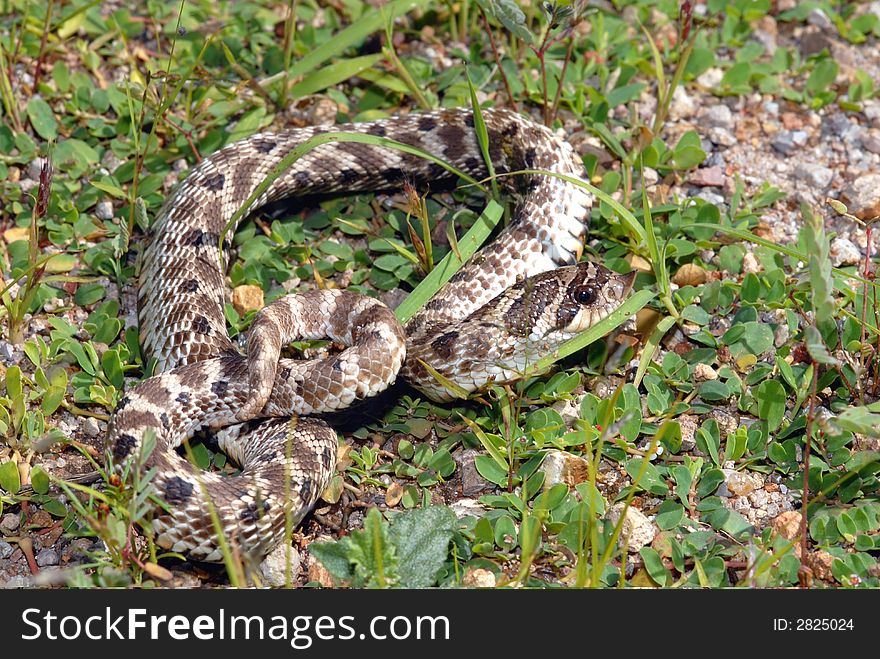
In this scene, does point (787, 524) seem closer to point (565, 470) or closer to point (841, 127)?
point (565, 470)

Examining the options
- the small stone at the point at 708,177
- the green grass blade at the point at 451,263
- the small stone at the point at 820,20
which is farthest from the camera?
the small stone at the point at 820,20

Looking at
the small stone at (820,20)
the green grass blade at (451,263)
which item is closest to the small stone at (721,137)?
the small stone at (820,20)

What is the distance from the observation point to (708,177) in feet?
24.7

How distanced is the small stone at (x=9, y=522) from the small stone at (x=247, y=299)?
74.4 inches

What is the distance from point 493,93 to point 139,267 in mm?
3031

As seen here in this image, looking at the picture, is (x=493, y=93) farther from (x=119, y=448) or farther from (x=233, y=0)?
(x=119, y=448)

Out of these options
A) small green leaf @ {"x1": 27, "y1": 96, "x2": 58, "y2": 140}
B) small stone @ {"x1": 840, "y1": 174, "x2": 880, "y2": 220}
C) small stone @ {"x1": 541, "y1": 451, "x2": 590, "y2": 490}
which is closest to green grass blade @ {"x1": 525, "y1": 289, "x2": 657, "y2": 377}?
small stone @ {"x1": 541, "y1": 451, "x2": 590, "y2": 490}

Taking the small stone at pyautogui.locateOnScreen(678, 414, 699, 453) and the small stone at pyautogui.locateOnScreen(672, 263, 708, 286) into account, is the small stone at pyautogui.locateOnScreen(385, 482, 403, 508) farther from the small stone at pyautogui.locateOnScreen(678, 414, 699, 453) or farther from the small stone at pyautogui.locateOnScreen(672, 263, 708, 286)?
the small stone at pyautogui.locateOnScreen(672, 263, 708, 286)

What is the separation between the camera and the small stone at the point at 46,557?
5555 millimetres

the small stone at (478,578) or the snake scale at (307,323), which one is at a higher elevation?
the snake scale at (307,323)

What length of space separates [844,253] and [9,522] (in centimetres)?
537

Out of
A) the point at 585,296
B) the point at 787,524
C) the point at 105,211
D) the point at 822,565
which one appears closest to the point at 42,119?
the point at 105,211

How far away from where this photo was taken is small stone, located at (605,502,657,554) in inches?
215
